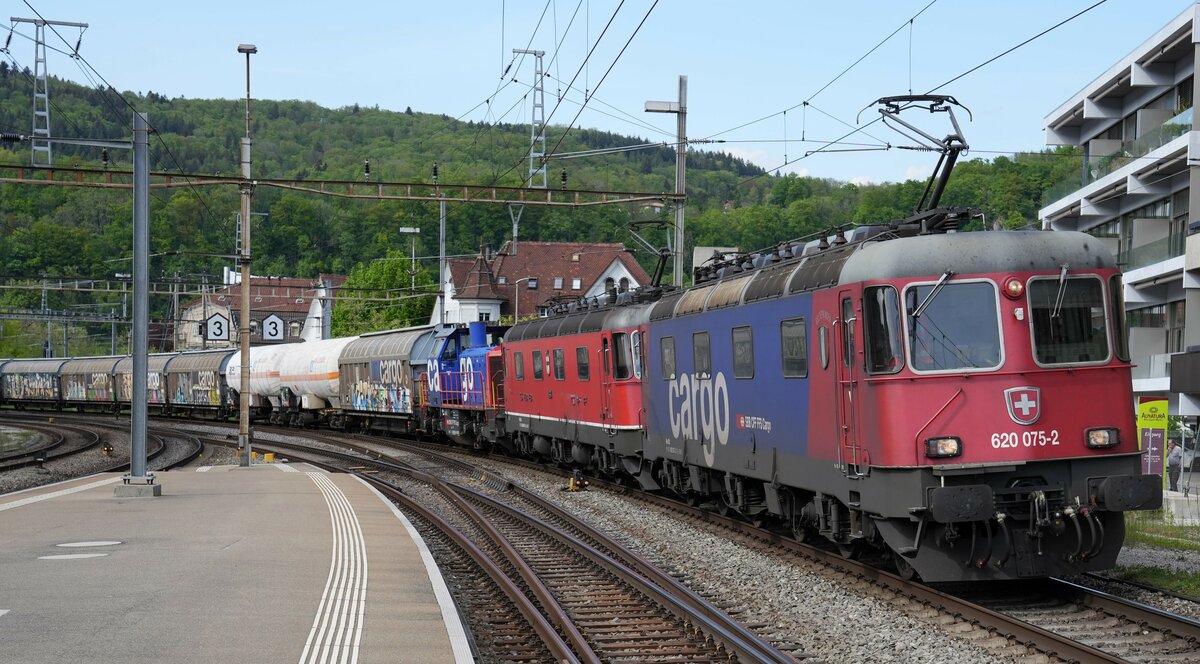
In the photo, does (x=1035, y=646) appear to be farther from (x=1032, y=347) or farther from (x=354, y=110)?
(x=354, y=110)

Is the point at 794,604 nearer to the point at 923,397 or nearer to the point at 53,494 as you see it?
the point at 923,397

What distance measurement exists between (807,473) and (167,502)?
11.0 metres

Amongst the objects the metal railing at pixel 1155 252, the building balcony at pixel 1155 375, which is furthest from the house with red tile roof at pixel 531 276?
the building balcony at pixel 1155 375

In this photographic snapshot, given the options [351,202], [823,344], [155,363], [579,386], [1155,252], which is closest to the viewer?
[823,344]

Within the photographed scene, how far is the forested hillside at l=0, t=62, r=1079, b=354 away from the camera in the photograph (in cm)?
5488

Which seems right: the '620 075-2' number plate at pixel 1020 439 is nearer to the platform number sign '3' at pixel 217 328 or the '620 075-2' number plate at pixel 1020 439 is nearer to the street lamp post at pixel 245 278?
the street lamp post at pixel 245 278

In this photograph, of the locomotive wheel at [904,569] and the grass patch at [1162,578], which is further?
the locomotive wheel at [904,569]

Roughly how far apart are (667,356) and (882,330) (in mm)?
7806

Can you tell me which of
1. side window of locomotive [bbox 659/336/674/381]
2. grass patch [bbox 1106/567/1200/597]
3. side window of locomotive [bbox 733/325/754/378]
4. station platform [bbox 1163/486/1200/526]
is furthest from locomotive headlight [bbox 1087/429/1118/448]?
station platform [bbox 1163/486/1200/526]

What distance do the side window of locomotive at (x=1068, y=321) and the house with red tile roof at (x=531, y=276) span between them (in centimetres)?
7520

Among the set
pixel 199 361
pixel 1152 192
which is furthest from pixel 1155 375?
pixel 199 361

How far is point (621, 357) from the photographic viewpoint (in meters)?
22.0

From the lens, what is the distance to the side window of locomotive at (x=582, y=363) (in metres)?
24.0

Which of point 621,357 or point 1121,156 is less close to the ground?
point 1121,156
